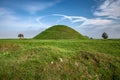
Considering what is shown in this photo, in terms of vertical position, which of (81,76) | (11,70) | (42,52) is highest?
(42,52)

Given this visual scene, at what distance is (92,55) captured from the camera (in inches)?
613

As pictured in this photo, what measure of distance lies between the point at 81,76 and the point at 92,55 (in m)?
4.08

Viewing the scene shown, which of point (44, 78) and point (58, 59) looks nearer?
point (44, 78)

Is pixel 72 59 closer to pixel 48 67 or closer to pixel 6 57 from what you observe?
pixel 48 67

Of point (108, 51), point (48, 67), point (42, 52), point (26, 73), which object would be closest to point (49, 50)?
point (42, 52)

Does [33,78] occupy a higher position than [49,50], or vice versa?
[49,50]

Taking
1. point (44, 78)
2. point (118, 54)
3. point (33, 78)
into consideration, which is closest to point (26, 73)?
point (33, 78)

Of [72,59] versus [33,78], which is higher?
[72,59]

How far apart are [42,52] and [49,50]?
0.92 metres

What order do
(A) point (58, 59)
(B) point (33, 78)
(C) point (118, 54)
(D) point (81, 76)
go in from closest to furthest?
(B) point (33, 78) → (D) point (81, 76) → (A) point (58, 59) → (C) point (118, 54)

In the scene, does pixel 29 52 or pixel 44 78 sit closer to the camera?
pixel 44 78

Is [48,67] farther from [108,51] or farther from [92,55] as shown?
[108,51]

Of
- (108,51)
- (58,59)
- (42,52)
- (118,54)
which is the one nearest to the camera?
(58,59)

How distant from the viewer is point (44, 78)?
11.4m
